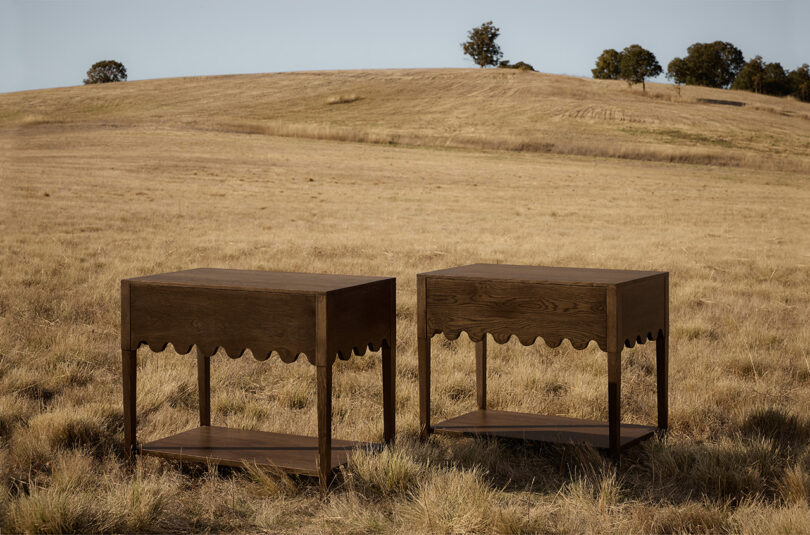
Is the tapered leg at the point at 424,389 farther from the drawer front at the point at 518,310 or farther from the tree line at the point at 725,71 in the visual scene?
the tree line at the point at 725,71

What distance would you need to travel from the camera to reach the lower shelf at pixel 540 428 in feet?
16.2

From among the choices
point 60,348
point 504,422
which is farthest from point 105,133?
point 504,422

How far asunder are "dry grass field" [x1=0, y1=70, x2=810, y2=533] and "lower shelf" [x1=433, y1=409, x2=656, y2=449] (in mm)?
93

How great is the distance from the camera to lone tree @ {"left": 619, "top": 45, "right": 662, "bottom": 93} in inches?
2680

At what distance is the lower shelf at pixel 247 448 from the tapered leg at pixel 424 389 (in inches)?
17.2

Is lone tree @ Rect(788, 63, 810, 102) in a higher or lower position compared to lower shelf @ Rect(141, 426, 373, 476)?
higher

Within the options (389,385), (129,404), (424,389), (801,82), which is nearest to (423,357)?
(424,389)

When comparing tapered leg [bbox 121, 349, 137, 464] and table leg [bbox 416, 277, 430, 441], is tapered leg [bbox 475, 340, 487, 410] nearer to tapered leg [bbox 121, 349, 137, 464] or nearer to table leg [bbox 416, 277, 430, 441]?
table leg [bbox 416, 277, 430, 441]

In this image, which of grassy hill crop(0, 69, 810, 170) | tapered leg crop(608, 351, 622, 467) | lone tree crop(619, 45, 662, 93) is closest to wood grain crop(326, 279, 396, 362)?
tapered leg crop(608, 351, 622, 467)

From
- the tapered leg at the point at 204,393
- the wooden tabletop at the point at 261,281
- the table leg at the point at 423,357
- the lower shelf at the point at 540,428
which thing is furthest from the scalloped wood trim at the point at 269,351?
the lower shelf at the point at 540,428

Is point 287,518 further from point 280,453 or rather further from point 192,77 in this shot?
point 192,77

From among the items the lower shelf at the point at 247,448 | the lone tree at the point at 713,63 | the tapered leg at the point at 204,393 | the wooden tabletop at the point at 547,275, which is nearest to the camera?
the lower shelf at the point at 247,448

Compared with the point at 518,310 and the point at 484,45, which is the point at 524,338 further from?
the point at 484,45

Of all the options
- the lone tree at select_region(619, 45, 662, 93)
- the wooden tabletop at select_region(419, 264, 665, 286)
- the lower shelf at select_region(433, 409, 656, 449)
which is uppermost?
the lone tree at select_region(619, 45, 662, 93)
